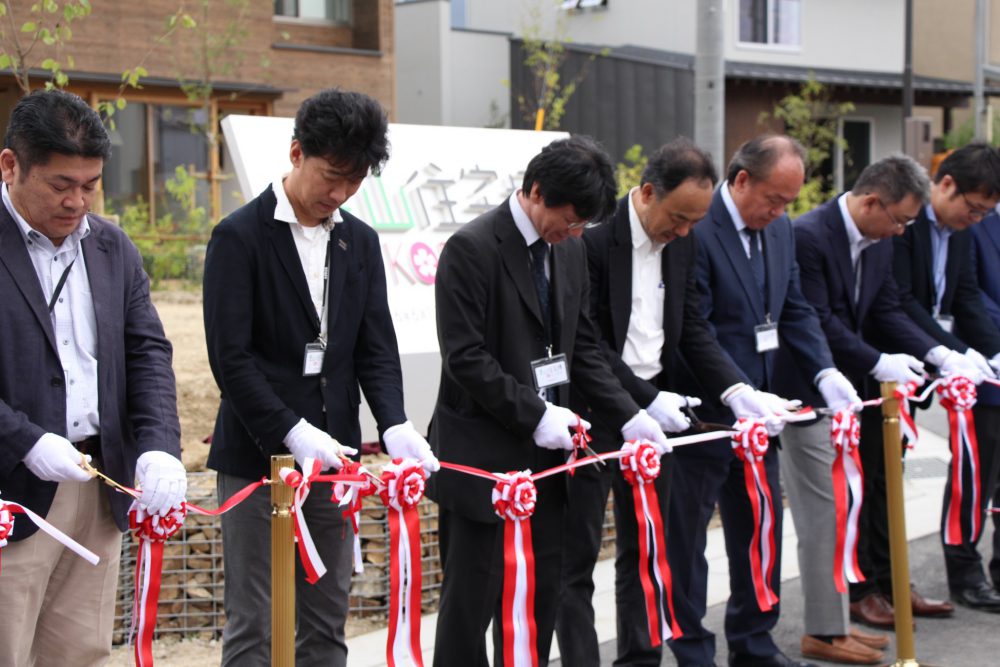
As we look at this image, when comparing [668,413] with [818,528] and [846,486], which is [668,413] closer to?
[846,486]

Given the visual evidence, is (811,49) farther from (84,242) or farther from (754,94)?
(84,242)

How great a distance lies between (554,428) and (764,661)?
1.71 m

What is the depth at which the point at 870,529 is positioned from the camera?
599 centimetres

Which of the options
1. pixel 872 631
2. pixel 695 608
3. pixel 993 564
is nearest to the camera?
pixel 695 608

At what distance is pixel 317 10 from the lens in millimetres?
21906

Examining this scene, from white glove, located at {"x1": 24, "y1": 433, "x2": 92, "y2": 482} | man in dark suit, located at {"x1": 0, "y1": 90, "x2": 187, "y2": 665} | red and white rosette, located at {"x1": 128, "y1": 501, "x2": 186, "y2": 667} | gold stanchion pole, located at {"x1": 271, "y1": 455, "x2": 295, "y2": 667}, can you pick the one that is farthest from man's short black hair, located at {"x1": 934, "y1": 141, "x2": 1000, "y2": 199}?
white glove, located at {"x1": 24, "y1": 433, "x2": 92, "y2": 482}

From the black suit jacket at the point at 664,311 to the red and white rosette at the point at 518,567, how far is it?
0.74m

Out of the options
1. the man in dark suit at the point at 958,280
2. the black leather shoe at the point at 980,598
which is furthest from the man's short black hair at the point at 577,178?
the black leather shoe at the point at 980,598

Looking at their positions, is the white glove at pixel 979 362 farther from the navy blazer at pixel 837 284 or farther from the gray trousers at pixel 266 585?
the gray trousers at pixel 266 585

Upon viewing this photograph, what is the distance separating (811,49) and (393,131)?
62.4 ft

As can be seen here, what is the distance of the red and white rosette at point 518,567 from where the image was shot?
378 centimetres

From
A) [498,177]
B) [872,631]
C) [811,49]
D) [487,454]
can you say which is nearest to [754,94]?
[811,49]

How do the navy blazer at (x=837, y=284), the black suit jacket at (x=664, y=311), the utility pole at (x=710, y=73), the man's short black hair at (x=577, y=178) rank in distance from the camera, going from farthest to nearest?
the utility pole at (x=710, y=73) → the navy blazer at (x=837, y=284) → the black suit jacket at (x=664, y=311) → the man's short black hair at (x=577, y=178)

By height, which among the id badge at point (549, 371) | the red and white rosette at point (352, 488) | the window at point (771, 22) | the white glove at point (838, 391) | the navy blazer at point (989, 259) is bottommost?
the red and white rosette at point (352, 488)
